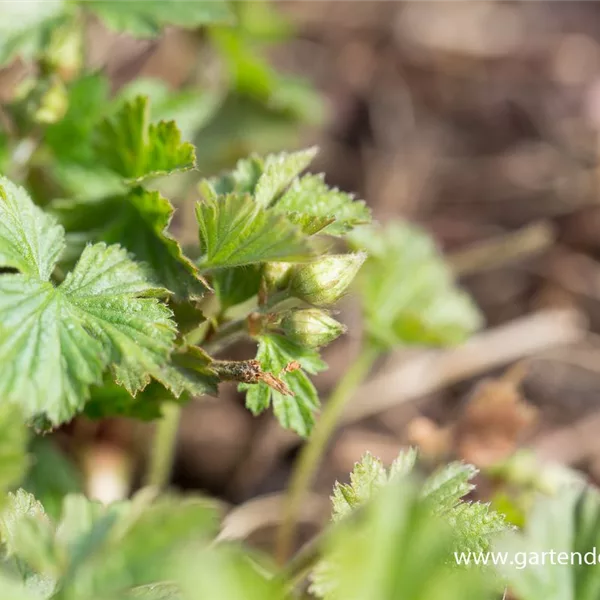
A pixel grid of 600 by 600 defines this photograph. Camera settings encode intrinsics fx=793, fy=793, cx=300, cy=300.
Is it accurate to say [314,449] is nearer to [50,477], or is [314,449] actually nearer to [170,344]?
[50,477]

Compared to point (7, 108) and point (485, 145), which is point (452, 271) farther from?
point (7, 108)

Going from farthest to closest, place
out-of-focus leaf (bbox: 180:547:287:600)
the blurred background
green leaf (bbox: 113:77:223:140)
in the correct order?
the blurred background < green leaf (bbox: 113:77:223:140) < out-of-focus leaf (bbox: 180:547:287:600)

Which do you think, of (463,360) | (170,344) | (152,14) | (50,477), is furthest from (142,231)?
(463,360)

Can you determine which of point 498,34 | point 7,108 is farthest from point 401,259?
point 498,34

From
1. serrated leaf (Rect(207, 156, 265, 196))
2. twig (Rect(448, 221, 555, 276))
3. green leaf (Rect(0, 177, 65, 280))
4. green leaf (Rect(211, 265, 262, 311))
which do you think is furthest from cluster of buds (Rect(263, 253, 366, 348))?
twig (Rect(448, 221, 555, 276))

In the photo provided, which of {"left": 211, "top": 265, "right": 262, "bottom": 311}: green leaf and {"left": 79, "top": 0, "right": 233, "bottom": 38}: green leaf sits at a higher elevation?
{"left": 79, "top": 0, "right": 233, "bottom": 38}: green leaf

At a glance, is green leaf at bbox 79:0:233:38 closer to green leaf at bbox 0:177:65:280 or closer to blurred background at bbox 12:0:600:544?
blurred background at bbox 12:0:600:544

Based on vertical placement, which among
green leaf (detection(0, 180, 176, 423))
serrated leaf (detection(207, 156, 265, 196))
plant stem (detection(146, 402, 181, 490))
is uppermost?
serrated leaf (detection(207, 156, 265, 196))
